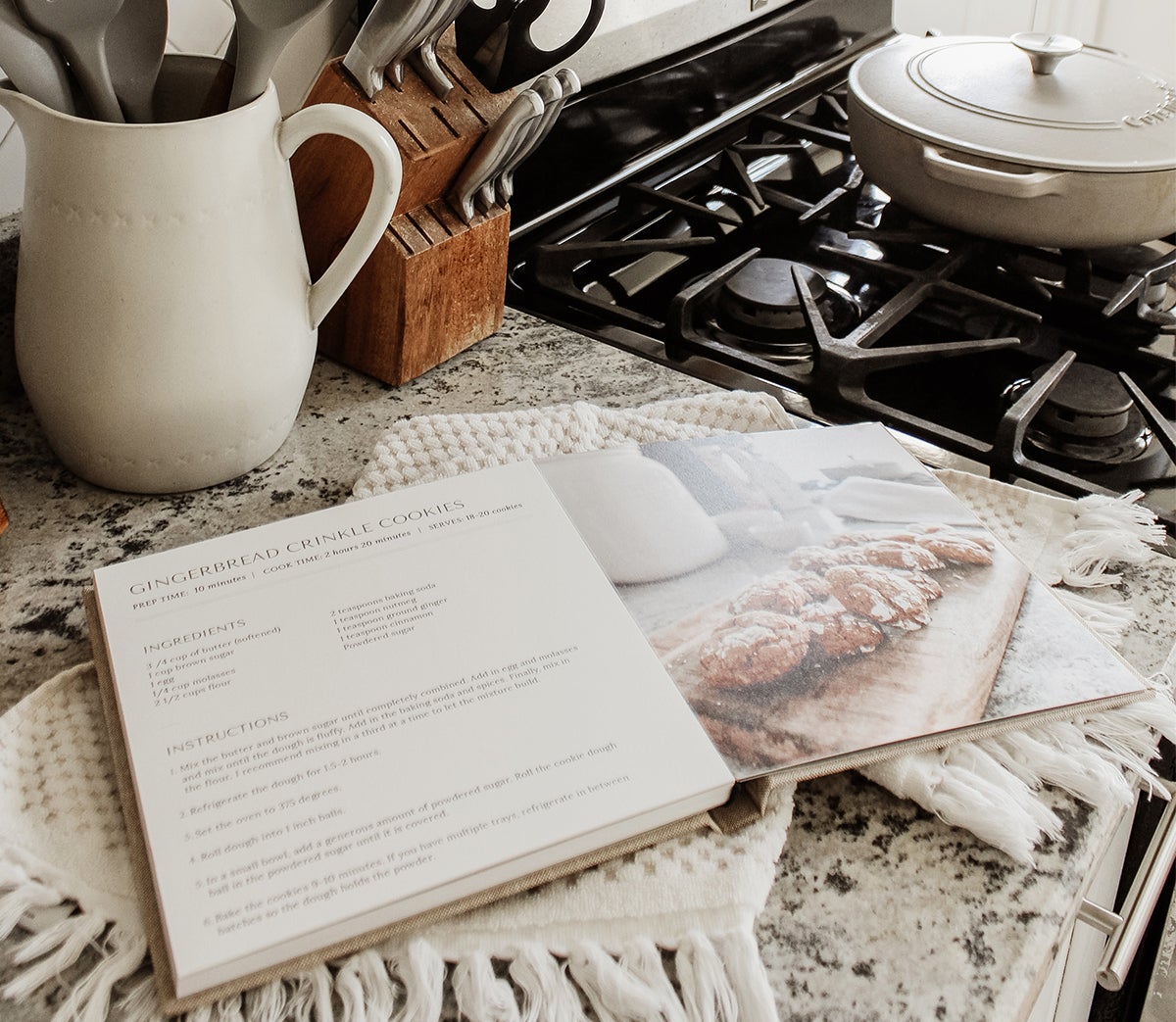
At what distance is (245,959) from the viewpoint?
0.33 m

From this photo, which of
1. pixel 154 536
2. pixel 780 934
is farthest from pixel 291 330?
pixel 780 934

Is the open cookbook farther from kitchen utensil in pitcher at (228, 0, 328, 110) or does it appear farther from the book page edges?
kitchen utensil in pitcher at (228, 0, 328, 110)

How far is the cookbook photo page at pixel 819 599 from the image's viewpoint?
1.39 ft

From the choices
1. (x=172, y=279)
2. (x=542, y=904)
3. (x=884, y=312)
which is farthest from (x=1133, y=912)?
(x=172, y=279)

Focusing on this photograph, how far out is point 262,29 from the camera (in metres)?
0.50

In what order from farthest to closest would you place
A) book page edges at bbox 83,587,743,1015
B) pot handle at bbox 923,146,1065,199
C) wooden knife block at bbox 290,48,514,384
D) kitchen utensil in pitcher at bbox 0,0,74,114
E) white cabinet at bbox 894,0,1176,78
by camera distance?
white cabinet at bbox 894,0,1176,78
pot handle at bbox 923,146,1065,199
wooden knife block at bbox 290,48,514,384
kitchen utensil in pitcher at bbox 0,0,74,114
book page edges at bbox 83,587,743,1015

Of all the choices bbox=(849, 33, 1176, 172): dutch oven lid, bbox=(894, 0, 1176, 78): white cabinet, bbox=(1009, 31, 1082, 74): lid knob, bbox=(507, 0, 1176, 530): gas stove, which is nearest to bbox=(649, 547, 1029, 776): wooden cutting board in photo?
bbox=(507, 0, 1176, 530): gas stove

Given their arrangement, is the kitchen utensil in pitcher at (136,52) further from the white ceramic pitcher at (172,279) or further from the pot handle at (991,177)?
the pot handle at (991,177)

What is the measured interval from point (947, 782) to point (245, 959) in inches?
10.6

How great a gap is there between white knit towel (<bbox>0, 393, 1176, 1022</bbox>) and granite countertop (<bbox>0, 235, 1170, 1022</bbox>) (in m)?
0.01

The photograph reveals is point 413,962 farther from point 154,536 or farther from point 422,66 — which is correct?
point 422,66

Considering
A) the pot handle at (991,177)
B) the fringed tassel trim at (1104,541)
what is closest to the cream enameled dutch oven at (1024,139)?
the pot handle at (991,177)

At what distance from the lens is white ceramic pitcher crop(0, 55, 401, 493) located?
0.47 metres

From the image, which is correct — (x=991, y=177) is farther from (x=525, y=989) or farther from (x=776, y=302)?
(x=525, y=989)
